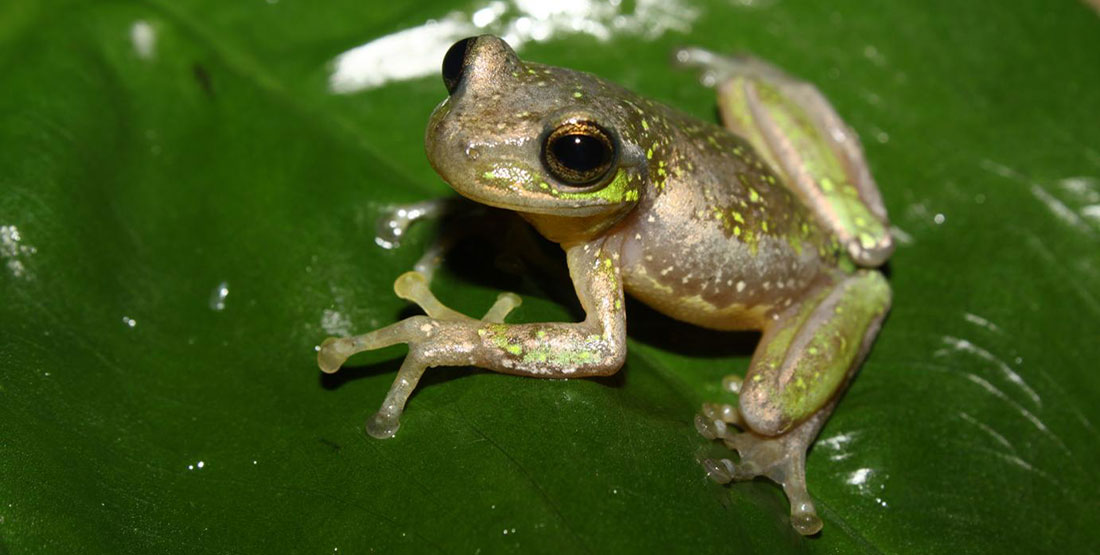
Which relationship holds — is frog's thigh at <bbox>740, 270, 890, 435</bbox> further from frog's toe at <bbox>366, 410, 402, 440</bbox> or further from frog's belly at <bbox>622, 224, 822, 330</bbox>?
frog's toe at <bbox>366, 410, 402, 440</bbox>

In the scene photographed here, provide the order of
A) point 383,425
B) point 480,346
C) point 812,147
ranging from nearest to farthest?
point 383,425
point 480,346
point 812,147

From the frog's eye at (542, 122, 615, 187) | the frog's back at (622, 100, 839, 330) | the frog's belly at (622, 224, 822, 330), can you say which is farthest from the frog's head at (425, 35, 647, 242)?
the frog's belly at (622, 224, 822, 330)

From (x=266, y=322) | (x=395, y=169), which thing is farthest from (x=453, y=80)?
(x=266, y=322)


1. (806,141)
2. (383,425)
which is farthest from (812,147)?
(383,425)

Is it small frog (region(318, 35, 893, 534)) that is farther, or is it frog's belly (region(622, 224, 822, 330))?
frog's belly (region(622, 224, 822, 330))

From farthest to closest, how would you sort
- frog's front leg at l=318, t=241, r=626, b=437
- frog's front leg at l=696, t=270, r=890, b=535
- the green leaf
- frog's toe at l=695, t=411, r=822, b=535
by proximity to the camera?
frog's front leg at l=696, t=270, r=890, b=535 → frog's toe at l=695, t=411, r=822, b=535 → frog's front leg at l=318, t=241, r=626, b=437 → the green leaf

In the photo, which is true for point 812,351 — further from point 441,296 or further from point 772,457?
point 441,296

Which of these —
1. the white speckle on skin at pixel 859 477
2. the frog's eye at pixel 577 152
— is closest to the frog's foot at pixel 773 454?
the white speckle on skin at pixel 859 477

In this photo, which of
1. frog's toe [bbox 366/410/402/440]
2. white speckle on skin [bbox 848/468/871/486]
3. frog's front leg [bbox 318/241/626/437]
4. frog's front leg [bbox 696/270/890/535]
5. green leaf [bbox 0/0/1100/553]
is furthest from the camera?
white speckle on skin [bbox 848/468/871/486]

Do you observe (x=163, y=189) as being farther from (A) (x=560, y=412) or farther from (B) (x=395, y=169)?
(A) (x=560, y=412)
